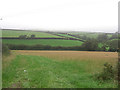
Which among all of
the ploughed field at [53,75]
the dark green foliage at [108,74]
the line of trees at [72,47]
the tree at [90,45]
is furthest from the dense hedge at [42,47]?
the dark green foliage at [108,74]

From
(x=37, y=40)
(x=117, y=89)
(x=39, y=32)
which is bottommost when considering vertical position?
(x=117, y=89)

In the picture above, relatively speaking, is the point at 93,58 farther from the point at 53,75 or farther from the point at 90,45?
the point at 90,45

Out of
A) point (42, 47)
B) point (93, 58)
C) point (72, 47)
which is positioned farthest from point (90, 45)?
point (93, 58)

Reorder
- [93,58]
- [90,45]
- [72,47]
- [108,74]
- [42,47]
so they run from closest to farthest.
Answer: [108,74], [93,58], [90,45], [72,47], [42,47]

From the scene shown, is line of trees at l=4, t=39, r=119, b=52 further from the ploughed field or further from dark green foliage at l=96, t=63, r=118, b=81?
dark green foliage at l=96, t=63, r=118, b=81

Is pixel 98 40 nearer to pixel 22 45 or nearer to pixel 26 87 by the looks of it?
pixel 22 45

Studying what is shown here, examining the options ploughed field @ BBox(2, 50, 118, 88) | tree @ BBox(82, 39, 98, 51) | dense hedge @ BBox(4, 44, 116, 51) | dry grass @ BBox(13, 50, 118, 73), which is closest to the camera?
ploughed field @ BBox(2, 50, 118, 88)

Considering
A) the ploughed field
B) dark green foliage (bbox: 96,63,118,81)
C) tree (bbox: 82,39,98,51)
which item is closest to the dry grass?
the ploughed field

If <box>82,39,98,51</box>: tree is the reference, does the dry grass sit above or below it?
below

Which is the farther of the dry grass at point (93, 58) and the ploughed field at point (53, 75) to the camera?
the dry grass at point (93, 58)

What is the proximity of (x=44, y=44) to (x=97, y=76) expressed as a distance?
18942 millimetres

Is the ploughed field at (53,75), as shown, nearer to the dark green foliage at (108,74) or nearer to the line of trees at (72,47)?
the dark green foliage at (108,74)

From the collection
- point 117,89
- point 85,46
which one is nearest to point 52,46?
point 85,46

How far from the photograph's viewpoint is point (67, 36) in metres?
26.6
